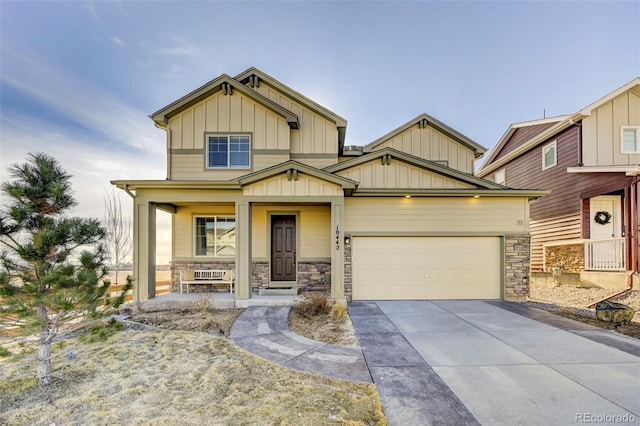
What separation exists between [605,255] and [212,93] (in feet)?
46.6

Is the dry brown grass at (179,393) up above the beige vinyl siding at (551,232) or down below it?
below

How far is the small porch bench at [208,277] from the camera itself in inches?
363

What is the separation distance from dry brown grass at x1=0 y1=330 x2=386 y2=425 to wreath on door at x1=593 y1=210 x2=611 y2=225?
1225 centimetres

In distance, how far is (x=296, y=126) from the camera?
973cm

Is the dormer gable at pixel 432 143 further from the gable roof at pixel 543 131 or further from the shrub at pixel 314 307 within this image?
the shrub at pixel 314 307

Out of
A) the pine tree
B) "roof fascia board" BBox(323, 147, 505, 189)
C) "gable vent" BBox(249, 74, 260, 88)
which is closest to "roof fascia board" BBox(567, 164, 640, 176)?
"roof fascia board" BBox(323, 147, 505, 189)

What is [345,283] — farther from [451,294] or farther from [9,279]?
[9,279]

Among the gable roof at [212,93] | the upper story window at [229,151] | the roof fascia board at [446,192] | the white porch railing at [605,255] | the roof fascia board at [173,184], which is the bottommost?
the white porch railing at [605,255]

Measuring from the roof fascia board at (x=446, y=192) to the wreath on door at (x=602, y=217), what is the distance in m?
4.18

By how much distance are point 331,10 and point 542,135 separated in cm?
1071

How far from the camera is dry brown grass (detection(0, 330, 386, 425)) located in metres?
2.94

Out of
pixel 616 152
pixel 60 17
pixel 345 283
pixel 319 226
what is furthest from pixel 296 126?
pixel 616 152

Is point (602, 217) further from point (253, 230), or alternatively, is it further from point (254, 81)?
point (254, 81)

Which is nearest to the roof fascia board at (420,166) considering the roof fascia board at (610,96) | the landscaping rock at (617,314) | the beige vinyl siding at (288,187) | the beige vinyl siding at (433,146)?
the beige vinyl siding at (288,187)
